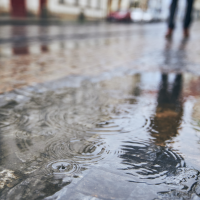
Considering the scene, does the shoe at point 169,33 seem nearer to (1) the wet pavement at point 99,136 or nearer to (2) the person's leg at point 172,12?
(2) the person's leg at point 172,12

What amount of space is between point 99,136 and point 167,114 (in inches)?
23.4

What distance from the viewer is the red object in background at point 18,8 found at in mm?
18392

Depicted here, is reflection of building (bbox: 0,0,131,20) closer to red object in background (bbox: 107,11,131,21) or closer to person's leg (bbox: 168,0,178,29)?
red object in background (bbox: 107,11,131,21)

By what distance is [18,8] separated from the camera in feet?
61.2

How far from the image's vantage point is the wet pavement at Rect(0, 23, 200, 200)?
3.30 ft

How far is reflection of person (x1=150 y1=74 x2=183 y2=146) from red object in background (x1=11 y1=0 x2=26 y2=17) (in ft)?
59.8

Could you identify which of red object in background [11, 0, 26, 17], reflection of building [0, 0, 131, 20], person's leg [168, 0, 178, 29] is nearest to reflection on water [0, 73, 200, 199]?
person's leg [168, 0, 178, 29]

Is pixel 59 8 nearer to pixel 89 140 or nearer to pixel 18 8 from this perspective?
pixel 18 8

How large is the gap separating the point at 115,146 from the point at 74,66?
90.5 inches

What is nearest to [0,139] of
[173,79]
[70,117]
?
[70,117]

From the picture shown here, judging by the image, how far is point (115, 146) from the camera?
52.4 inches

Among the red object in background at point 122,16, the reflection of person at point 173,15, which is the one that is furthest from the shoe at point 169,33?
the red object in background at point 122,16

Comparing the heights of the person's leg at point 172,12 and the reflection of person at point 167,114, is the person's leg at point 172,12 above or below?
above

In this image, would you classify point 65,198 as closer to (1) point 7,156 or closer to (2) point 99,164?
(2) point 99,164
